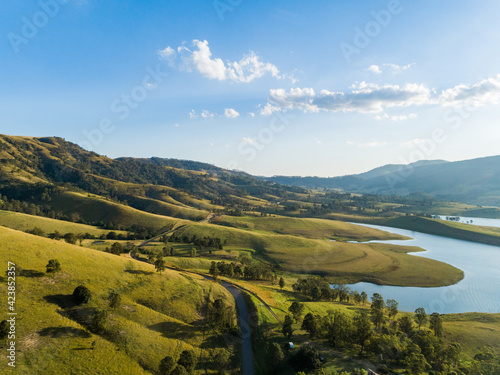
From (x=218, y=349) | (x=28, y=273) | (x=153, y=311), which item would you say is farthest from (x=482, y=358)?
(x=28, y=273)

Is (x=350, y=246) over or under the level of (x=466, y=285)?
over

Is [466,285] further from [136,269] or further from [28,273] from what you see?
[28,273]

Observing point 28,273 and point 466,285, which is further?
point 466,285

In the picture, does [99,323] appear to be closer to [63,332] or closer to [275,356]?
[63,332]

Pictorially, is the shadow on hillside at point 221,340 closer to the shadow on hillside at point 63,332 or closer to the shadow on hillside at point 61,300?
the shadow on hillside at point 63,332

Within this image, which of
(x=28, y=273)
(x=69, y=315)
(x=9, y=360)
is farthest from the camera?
(x=28, y=273)
